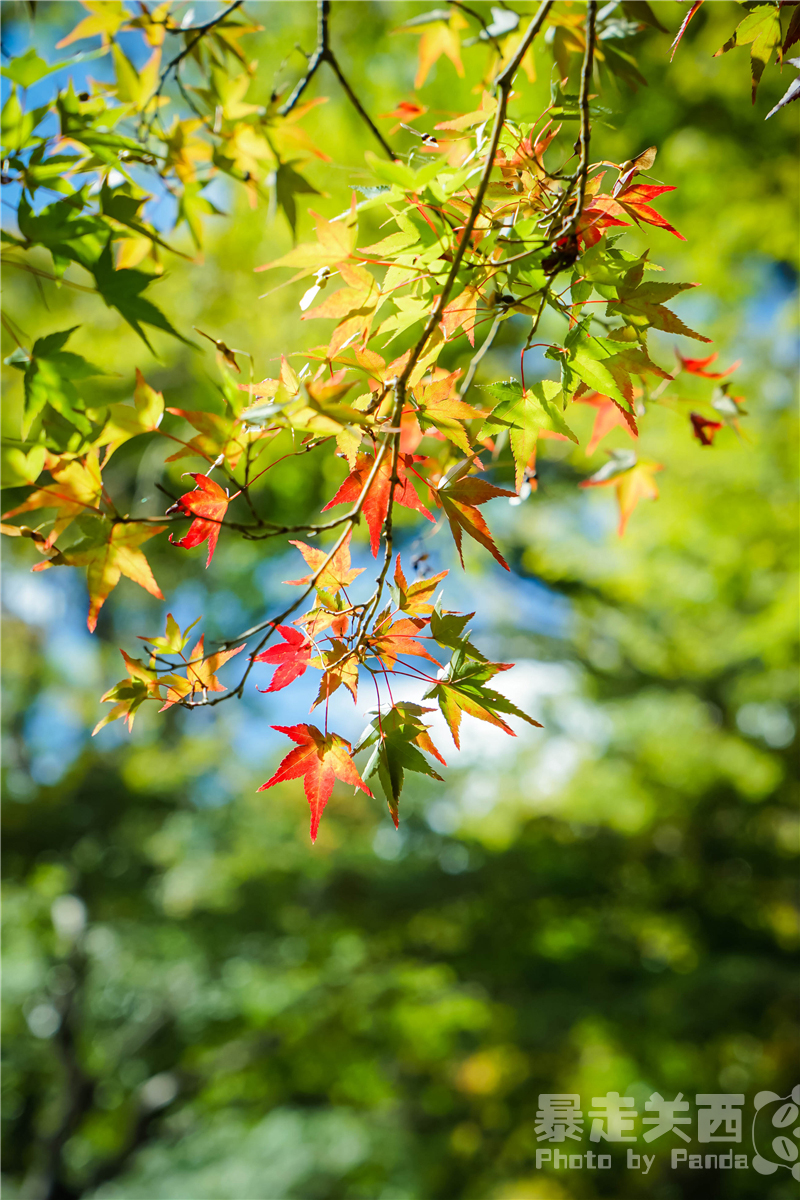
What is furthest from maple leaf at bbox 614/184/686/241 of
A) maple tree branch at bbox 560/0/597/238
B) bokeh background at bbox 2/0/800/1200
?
bokeh background at bbox 2/0/800/1200

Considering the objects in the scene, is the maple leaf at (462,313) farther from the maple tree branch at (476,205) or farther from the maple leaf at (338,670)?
the maple leaf at (338,670)

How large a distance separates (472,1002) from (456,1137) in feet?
5.05

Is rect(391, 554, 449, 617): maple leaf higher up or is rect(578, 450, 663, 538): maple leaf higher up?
rect(578, 450, 663, 538): maple leaf

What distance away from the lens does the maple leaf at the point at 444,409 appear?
514 millimetres

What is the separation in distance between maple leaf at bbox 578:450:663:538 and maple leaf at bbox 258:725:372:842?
51 cm

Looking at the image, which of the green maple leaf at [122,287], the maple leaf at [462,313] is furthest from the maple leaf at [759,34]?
the green maple leaf at [122,287]

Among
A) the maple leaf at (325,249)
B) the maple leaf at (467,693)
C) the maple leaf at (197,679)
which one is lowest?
the maple leaf at (467,693)

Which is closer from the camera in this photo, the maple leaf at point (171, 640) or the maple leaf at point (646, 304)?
the maple leaf at point (646, 304)

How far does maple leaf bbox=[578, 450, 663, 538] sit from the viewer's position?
3.05ft

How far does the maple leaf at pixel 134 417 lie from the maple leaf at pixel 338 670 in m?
0.21

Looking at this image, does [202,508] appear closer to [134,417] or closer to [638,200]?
[134,417]

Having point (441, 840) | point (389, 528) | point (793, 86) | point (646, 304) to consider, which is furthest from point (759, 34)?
point (441, 840)

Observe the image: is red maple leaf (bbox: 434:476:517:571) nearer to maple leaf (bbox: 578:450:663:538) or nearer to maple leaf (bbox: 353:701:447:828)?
maple leaf (bbox: 353:701:447:828)

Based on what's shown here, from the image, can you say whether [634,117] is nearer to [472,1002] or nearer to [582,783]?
[582,783]
